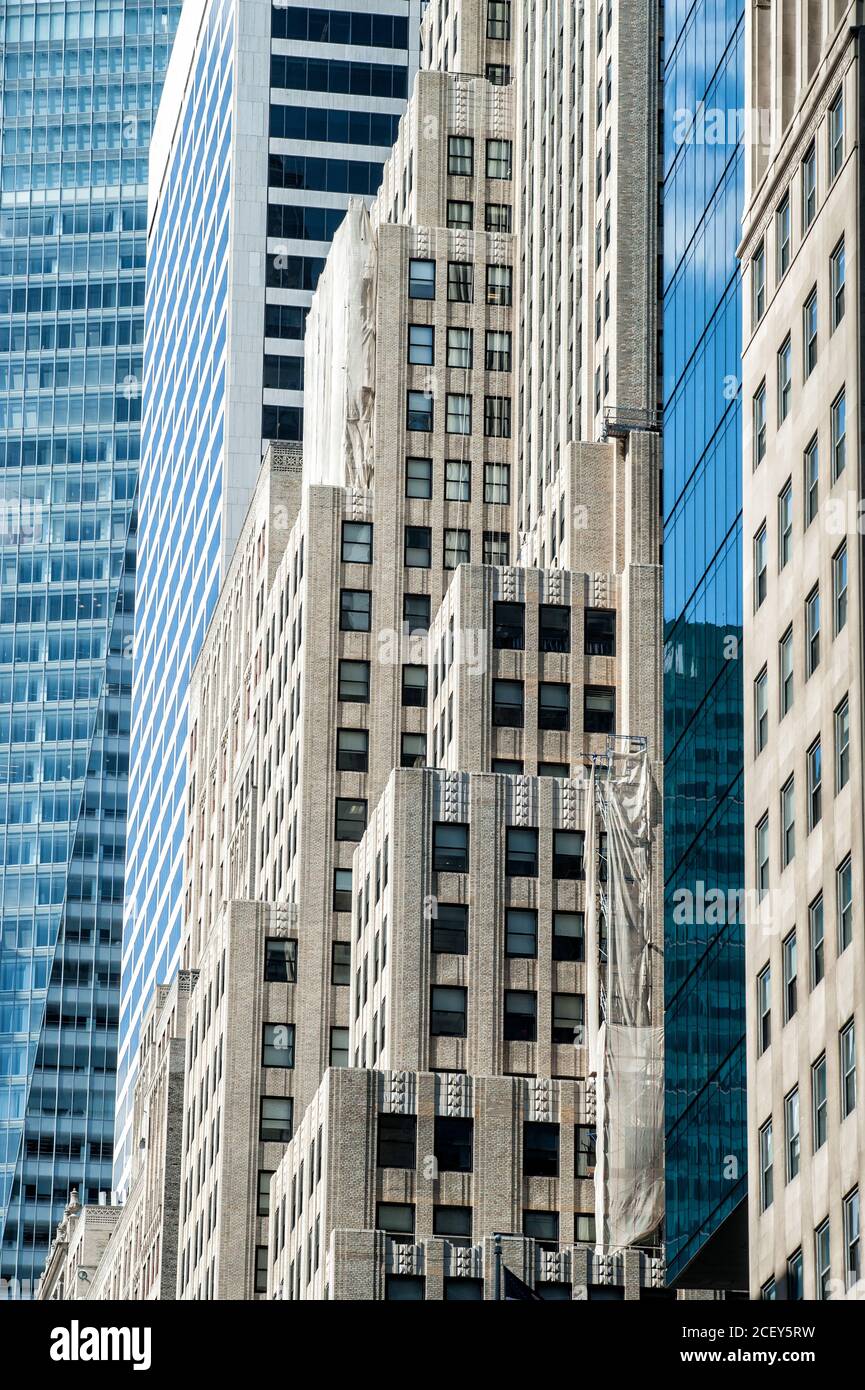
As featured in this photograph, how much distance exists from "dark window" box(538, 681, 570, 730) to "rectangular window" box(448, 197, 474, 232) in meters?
35.7

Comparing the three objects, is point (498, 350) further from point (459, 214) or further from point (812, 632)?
point (812, 632)

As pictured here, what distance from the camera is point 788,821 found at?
73062mm

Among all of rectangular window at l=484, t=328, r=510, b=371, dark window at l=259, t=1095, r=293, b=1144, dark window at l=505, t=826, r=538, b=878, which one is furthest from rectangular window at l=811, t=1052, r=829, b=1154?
rectangular window at l=484, t=328, r=510, b=371

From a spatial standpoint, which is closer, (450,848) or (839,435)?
(839,435)

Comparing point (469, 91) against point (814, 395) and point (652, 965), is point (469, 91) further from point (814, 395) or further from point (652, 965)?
point (814, 395)

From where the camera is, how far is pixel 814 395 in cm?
7325

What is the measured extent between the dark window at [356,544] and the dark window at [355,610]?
171 centimetres

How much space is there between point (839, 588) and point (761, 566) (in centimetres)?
816

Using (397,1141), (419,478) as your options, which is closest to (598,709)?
(397,1141)

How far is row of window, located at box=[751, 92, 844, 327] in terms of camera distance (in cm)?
7381

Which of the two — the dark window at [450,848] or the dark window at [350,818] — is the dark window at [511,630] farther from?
the dark window at [350,818]
